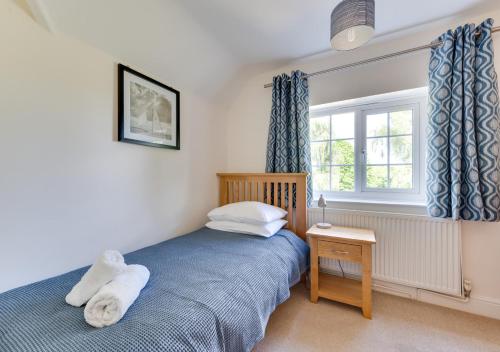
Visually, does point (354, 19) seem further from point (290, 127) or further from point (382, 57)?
point (290, 127)

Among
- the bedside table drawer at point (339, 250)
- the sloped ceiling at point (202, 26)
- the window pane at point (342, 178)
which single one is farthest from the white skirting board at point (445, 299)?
the sloped ceiling at point (202, 26)

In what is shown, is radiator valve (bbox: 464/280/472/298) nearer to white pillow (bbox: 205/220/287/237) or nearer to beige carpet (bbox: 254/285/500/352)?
beige carpet (bbox: 254/285/500/352)

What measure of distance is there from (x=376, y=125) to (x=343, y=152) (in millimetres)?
411

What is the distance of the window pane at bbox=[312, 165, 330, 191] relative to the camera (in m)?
2.54

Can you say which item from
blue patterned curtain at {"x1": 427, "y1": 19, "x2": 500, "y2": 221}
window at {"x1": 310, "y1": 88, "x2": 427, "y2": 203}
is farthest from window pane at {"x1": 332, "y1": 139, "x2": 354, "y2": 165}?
blue patterned curtain at {"x1": 427, "y1": 19, "x2": 500, "y2": 221}

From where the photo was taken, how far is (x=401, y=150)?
7.17ft

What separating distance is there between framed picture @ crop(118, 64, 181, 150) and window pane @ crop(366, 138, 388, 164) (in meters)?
1.97

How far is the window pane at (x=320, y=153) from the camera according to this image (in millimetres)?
2545

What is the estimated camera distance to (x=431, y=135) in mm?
1829

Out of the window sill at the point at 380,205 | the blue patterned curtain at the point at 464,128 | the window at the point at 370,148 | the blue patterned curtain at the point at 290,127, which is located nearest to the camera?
the blue patterned curtain at the point at 464,128

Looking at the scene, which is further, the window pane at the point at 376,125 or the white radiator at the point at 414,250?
the window pane at the point at 376,125

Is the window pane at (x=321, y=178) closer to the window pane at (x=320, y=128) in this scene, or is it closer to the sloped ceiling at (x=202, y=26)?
the window pane at (x=320, y=128)

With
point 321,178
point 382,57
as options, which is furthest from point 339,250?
point 382,57

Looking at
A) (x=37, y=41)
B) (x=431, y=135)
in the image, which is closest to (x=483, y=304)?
(x=431, y=135)
